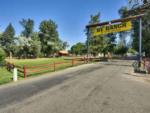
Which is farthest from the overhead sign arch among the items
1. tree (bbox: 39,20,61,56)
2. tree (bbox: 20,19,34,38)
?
tree (bbox: 20,19,34,38)

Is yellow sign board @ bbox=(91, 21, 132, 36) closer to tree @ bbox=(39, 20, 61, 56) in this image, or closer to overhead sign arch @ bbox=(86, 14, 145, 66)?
overhead sign arch @ bbox=(86, 14, 145, 66)

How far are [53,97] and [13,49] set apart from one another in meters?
75.2

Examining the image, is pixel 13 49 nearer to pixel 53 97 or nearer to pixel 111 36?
pixel 111 36

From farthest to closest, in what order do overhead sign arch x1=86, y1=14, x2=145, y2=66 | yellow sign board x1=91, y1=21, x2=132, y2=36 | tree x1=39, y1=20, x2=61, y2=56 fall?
tree x1=39, y1=20, x2=61, y2=56
yellow sign board x1=91, y1=21, x2=132, y2=36
overhead sign arch x1=86, y1=14, x2=145, y2=66

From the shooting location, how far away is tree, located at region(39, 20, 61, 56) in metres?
89.0

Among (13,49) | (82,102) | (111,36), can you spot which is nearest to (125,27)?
(82,102)

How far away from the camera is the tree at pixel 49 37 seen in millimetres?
89000

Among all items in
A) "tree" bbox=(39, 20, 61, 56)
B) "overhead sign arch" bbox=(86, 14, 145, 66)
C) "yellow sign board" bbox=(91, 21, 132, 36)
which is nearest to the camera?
"overhead sign arch" bbox=(86, 14, 145, 66)

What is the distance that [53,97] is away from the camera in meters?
9.94

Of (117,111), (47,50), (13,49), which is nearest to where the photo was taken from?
(117,111)

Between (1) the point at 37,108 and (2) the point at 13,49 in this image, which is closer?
(1) the point at 37,108

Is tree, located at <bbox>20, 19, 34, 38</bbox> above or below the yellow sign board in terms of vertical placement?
above

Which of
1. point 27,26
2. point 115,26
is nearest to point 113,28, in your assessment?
point 115,26

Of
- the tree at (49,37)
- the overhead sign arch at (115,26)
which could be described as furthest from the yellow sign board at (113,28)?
the tree at (49,37)
